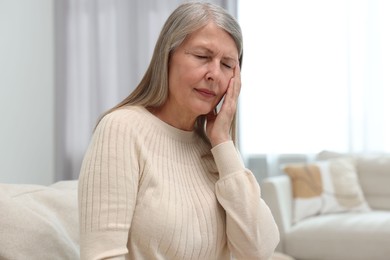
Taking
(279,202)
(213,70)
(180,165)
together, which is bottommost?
(279,202)

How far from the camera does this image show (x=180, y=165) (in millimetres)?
1311

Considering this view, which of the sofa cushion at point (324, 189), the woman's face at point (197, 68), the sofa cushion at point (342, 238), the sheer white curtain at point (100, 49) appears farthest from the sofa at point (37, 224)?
the sheer white curtain at point (100, 49)

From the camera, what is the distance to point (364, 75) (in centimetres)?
409

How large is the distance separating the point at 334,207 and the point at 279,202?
1.41 feet

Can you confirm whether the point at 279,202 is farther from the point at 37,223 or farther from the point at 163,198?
the point at 37,223

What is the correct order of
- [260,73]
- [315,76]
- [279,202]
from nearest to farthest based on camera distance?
[279,202] → [315,76] → [260,73]

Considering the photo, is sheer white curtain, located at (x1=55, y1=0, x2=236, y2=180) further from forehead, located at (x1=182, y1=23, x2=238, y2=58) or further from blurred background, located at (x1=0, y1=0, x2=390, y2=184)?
forehead, located at (x1=182, y1=23, x2=238, y2=58)

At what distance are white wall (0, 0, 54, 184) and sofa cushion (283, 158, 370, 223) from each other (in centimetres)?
179

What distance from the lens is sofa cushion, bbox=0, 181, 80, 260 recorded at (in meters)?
1.06

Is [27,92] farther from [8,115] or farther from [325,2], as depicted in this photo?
[325,2]

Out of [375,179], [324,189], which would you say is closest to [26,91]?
[324,189]

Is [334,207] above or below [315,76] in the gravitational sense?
below

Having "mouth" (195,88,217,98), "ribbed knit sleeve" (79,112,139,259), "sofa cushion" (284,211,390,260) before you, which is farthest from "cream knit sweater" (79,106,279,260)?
"sofa cushion" (284,211,390,260)

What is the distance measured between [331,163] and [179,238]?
8.97ft
